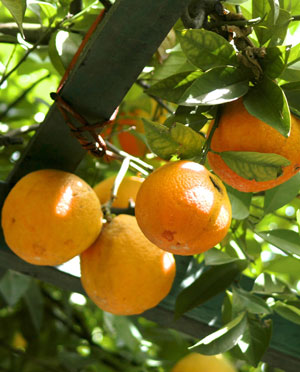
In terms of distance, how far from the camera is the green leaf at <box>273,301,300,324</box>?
1086 millimetres

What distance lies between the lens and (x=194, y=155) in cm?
86

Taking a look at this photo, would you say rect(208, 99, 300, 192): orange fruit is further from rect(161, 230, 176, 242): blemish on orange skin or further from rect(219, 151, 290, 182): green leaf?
rect(161, 230, 176, 242): blemish on orange skin

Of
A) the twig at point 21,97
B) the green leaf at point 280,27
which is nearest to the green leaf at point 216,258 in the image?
the green leaf at point 280,27

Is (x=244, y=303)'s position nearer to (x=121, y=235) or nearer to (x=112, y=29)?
(x=121, y=235)

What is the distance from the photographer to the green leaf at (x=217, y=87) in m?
0.76

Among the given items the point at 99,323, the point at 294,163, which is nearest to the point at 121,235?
the point at 294,163

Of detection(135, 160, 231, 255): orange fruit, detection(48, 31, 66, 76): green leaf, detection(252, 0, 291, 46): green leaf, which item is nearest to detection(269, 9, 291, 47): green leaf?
Result: detection(252, 0, 291, 46): green leaf

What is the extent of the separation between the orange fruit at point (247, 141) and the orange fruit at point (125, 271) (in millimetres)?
253

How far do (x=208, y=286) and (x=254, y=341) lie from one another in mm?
150

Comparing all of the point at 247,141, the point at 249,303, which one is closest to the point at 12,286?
the point at 249,303

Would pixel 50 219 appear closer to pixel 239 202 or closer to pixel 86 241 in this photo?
pixel 86 241

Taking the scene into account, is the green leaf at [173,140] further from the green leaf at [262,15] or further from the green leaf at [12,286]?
the green leaf at [12,286]

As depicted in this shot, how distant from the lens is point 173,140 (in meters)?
0.84

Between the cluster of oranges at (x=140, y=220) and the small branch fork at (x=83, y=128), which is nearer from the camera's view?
the cluster of oranges at (x=140, y=220)
